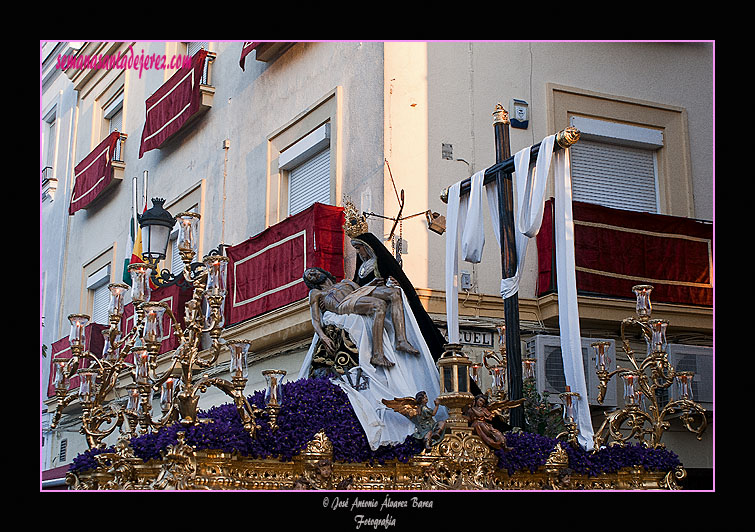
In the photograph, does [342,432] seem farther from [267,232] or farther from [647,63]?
[647,63]

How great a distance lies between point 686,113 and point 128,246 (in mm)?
9003

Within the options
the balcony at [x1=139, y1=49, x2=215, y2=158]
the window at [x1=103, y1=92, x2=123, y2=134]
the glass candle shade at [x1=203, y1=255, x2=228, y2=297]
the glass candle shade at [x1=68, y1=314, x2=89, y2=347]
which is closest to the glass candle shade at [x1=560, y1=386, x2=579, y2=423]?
the glass candle shade at [x1=203, y1=255, x2=228, y2=297]

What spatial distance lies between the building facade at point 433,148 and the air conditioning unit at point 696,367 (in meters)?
0.03

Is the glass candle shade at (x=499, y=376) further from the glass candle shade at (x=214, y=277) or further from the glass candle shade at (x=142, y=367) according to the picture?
the glass candle shade at (x=142, y=367)

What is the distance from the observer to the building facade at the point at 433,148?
11562 millimetres

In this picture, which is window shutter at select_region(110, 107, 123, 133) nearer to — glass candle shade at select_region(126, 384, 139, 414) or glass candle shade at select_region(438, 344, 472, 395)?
glass candle shade at select_region(126, 384, 139, 414)

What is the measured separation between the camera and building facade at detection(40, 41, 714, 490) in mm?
11562

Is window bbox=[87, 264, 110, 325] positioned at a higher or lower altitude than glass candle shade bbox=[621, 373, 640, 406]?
higher

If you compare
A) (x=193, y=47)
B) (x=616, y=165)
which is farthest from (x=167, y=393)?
(x=193, y=47)

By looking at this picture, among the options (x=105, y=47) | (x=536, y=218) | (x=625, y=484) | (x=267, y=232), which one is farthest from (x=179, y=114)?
(x=625, y=484)

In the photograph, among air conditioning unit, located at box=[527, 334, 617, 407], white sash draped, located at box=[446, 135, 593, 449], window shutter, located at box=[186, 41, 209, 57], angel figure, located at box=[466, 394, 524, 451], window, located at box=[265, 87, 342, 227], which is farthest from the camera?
window shutter, located at box=[186, 41, 209, 57]

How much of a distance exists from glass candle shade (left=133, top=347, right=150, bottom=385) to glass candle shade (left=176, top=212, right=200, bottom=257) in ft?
2.79

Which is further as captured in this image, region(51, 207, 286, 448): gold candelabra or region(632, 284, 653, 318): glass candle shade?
region(632, 284, 653, 318): glass candle shade

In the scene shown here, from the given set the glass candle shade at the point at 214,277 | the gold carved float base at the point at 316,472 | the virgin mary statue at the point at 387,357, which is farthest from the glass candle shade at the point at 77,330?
the virgin mary statue at the point at 387,357
